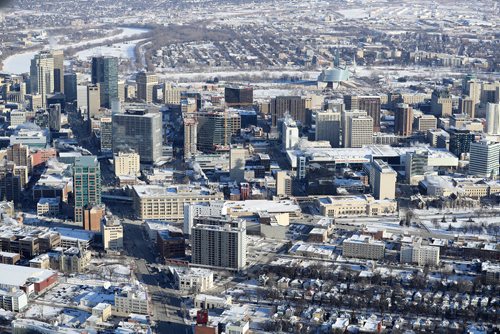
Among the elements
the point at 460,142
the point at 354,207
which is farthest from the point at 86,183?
the point at 460,142

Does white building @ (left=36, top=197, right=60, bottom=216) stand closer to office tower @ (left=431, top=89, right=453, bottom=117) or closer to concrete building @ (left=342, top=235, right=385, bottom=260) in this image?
concrete building @ (left=342, top=235, right=385, bottom=260)

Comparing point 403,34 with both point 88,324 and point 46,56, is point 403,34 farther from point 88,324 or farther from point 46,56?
point 88,324

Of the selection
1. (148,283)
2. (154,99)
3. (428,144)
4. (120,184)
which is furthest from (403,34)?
(148,283)

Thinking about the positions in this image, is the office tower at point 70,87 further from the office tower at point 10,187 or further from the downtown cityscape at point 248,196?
the office tower at point 10,187

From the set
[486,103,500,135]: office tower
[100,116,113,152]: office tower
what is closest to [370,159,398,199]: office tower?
[486,103,500,135]: office tower

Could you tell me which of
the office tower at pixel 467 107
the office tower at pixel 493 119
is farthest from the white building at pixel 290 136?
the office tower at pixel 467 107

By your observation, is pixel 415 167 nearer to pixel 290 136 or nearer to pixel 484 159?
pixel 484 159
